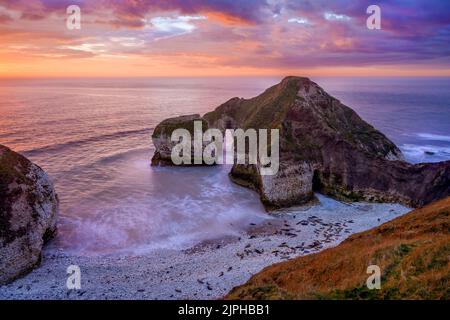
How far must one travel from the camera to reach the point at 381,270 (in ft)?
54.8

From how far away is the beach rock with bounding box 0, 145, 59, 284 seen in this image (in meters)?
25.3

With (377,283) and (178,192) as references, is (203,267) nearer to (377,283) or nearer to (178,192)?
(377,283)

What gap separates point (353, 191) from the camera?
41.0 m

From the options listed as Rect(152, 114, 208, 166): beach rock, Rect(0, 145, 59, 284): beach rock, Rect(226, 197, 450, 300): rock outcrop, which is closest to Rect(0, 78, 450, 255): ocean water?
Rect(152, 114, 208, 166): beach rock

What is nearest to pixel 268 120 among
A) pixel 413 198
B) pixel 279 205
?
pixel 279 205

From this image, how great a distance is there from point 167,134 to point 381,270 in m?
42.0

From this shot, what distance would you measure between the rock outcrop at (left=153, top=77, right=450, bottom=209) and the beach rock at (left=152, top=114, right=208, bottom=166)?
36.3ft

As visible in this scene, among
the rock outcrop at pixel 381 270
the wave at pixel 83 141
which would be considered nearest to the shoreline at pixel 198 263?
the rock outcrop at pixel 381 270

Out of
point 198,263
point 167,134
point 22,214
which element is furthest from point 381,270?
point 167,134

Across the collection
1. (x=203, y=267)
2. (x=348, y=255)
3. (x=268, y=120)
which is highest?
(x=268, y=120)

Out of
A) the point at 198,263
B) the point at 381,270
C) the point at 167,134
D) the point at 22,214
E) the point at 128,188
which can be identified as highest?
the point at 167,134

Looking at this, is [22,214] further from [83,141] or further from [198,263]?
[83,141]
